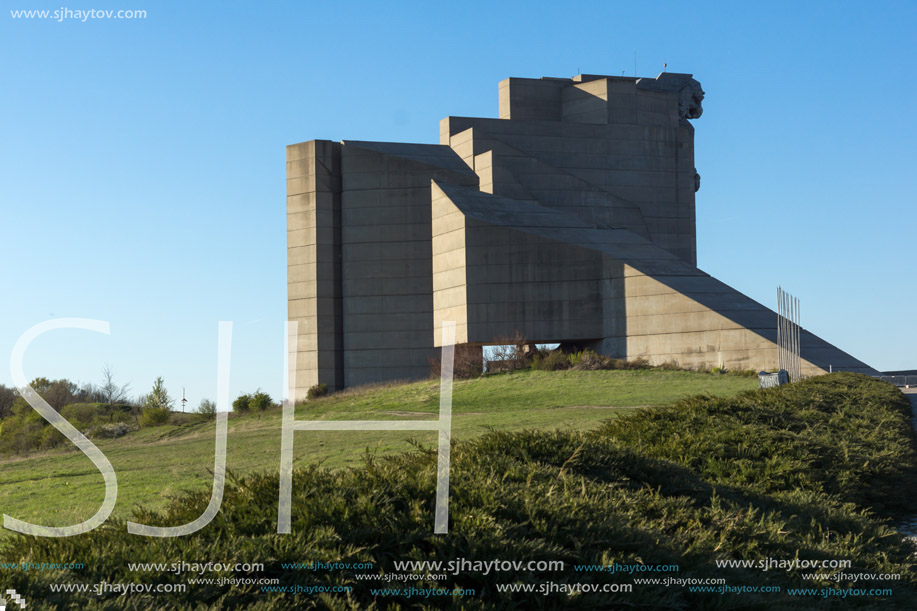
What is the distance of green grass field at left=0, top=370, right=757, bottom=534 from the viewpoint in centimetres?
1319

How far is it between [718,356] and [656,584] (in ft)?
112

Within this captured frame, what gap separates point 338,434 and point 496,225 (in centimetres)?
2489

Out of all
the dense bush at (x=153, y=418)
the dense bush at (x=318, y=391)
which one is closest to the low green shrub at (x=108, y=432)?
the dense bush at (x=153, y=418)

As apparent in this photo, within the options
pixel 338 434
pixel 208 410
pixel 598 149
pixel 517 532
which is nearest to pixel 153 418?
pixel 208 410

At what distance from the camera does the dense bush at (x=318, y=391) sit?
53500 millimetres

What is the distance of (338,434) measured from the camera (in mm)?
21328

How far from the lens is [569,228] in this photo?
45.2 meters

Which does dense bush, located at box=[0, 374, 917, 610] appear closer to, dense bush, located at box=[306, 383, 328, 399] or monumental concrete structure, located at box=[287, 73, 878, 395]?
monumental concrete structure, located at box=[287, 73, 878, 395]

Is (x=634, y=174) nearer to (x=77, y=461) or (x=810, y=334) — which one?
(x=810, y=334)

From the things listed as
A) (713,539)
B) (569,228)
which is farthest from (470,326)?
(713,539)

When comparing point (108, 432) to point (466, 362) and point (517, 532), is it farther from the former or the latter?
point (517, 532)

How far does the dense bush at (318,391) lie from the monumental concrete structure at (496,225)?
1.02 metres

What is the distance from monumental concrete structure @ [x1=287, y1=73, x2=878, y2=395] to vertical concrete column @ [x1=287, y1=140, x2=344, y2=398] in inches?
3.7

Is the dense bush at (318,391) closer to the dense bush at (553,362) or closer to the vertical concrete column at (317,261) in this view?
the vertical concrete column at (317,261)
